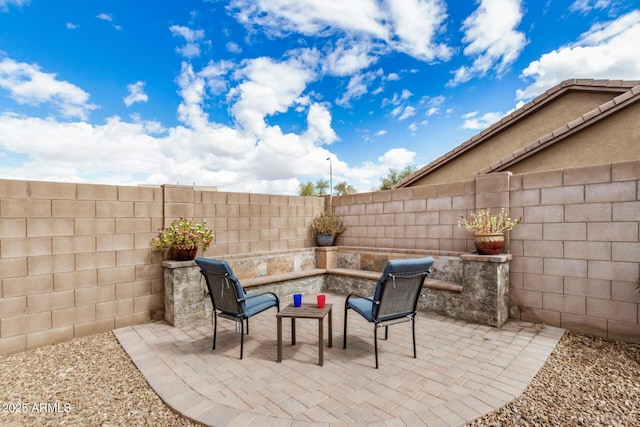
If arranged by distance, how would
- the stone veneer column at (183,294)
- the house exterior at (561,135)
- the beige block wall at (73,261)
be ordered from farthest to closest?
the house exterior at (561,135) < the stone veneer column at (183,294) < the beige block wall at (73,261)

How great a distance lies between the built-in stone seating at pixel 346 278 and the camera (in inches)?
151

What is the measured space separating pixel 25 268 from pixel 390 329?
451cm

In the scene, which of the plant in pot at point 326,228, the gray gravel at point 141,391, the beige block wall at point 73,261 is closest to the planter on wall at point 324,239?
the plant in pot at point 326,228

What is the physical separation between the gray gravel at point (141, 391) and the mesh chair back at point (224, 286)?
94cm

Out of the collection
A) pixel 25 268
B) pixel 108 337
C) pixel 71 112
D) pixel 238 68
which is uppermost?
pixel 238 68

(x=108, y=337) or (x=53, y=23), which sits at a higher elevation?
(x=53, y=23)

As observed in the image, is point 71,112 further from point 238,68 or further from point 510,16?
point 510,16

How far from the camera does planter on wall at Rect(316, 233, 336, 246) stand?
6191 millimetres

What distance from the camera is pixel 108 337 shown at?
11.9 feet

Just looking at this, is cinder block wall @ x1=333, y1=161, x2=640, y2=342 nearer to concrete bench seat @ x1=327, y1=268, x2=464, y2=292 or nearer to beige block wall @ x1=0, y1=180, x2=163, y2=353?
concrete bench seat @ x1=327, y1=268, x2=464, y2=292

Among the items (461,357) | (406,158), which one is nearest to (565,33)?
(461,357)

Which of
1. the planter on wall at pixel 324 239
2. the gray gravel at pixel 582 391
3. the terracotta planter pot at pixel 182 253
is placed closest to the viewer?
the gray gravel at pixel 582 391

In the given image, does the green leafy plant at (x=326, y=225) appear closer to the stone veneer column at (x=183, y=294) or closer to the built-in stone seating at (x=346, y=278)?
the built-in stone seating at (x=346, y=278)

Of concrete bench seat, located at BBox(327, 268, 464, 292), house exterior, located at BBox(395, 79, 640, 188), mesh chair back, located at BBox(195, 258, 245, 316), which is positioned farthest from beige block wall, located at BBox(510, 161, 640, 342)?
mesh chair back, located at BBox(195, 258, 245, 316)
